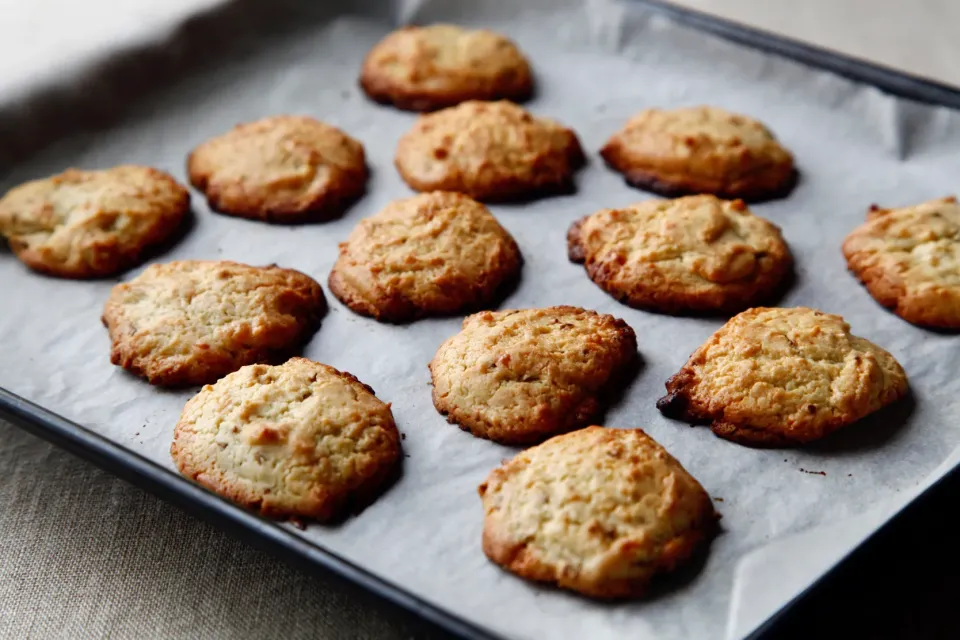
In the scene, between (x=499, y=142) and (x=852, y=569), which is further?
(x=499, y=142)

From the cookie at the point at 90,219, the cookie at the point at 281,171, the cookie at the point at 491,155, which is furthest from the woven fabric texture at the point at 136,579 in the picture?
the cookie at the point at 491,155

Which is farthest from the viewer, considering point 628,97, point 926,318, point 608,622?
point 628,97

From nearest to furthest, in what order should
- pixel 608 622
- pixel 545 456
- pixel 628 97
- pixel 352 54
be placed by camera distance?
pixel 608 622
pixel 545 456
pixel 628 97
pixel 352 54

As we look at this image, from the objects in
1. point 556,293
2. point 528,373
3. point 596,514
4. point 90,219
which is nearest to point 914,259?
point 556,293

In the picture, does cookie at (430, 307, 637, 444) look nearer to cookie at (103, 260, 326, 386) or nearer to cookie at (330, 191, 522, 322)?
cookie at (330, 191, 522, 322)

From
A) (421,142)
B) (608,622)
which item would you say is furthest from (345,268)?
(608,622)

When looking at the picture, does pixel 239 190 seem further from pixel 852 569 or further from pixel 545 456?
pixel 852 569

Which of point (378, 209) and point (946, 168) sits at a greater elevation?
point (946, 168)

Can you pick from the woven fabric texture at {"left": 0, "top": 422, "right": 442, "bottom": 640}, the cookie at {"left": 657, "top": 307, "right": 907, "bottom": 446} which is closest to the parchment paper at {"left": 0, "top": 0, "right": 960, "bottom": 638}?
the cookie at {"left": 657, "top": 307, "right": 907, "bottom": 446}
